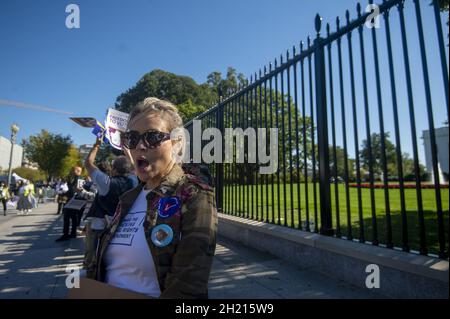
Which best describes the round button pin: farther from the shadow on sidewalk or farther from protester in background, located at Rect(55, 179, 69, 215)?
protester in background, located at Rect(55, 179, 69, 215)

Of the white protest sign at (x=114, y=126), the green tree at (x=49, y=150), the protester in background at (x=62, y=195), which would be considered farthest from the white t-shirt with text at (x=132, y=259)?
the green tree at (x=49, y=150)

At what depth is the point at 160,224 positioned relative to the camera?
4.81 feet

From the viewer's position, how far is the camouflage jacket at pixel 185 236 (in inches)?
52.2

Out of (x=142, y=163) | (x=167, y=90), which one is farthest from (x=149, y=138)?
(x=167, y=90)

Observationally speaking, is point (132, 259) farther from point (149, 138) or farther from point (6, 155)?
point (6, 155)

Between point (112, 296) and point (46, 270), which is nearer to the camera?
point (112, 296)

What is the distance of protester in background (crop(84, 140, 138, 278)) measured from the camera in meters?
3.98

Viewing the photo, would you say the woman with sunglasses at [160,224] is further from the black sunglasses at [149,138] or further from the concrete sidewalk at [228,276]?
the concrete sidewalk at [228,276]

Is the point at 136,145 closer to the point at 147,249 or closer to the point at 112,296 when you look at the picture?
the point at 147,249

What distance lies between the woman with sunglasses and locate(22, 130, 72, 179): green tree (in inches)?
1981

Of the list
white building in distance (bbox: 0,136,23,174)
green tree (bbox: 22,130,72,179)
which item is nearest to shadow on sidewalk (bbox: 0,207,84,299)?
green tree (bbox: 22,130,72,179)

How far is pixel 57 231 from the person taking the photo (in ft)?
29.0

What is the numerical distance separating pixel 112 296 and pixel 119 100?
45.0 meters
